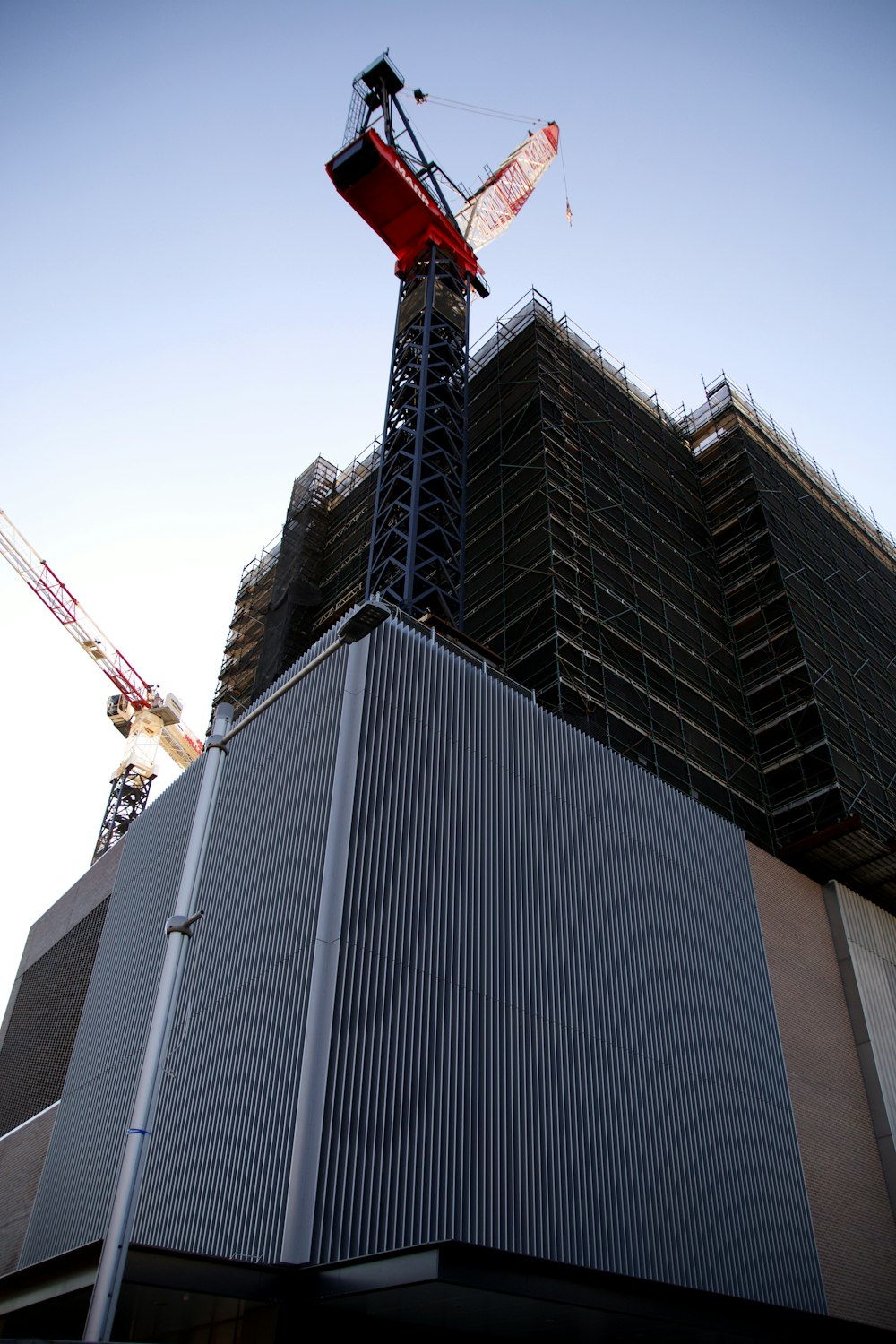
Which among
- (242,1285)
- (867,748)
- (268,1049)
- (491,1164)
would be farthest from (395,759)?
(867,748)

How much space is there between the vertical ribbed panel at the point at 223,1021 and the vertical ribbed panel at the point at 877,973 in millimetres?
18450

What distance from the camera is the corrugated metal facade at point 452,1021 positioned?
699 inches

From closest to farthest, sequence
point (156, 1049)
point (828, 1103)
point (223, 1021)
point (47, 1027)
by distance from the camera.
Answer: point (156, 1049), point (223, 1021), point (828, 1103), point (47, 1027)

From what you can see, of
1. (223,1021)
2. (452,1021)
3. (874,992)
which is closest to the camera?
(452,1021)

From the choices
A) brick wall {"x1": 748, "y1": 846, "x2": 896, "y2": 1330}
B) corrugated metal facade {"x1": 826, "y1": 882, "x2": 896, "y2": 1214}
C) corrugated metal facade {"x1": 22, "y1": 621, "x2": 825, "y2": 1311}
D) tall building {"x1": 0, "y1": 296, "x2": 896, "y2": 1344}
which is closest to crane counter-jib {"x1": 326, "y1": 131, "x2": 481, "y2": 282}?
tall building {"x1": 0, "y1": 296, "x2": 896, "y2": 1344}

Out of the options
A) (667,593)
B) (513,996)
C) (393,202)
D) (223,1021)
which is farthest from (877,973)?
(393,202)

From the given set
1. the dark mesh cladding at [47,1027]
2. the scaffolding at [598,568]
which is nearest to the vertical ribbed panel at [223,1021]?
the dark mesh cladding at [47,1027]

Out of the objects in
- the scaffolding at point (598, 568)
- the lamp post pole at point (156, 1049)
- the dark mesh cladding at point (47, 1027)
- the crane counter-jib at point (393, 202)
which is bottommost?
the lamp post pole at point (156, 1049)

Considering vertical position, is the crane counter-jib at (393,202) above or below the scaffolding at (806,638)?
above

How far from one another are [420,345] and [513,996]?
29366 millimetres

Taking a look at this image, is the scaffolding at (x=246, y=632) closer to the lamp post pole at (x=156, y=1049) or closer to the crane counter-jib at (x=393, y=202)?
the crane counter-jib at (x=393, y=202)

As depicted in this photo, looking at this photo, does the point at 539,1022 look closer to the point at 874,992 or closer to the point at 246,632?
the point at 874,992

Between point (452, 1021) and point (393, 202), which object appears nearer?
point (452, 1021)

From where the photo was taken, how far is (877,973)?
32906mm
